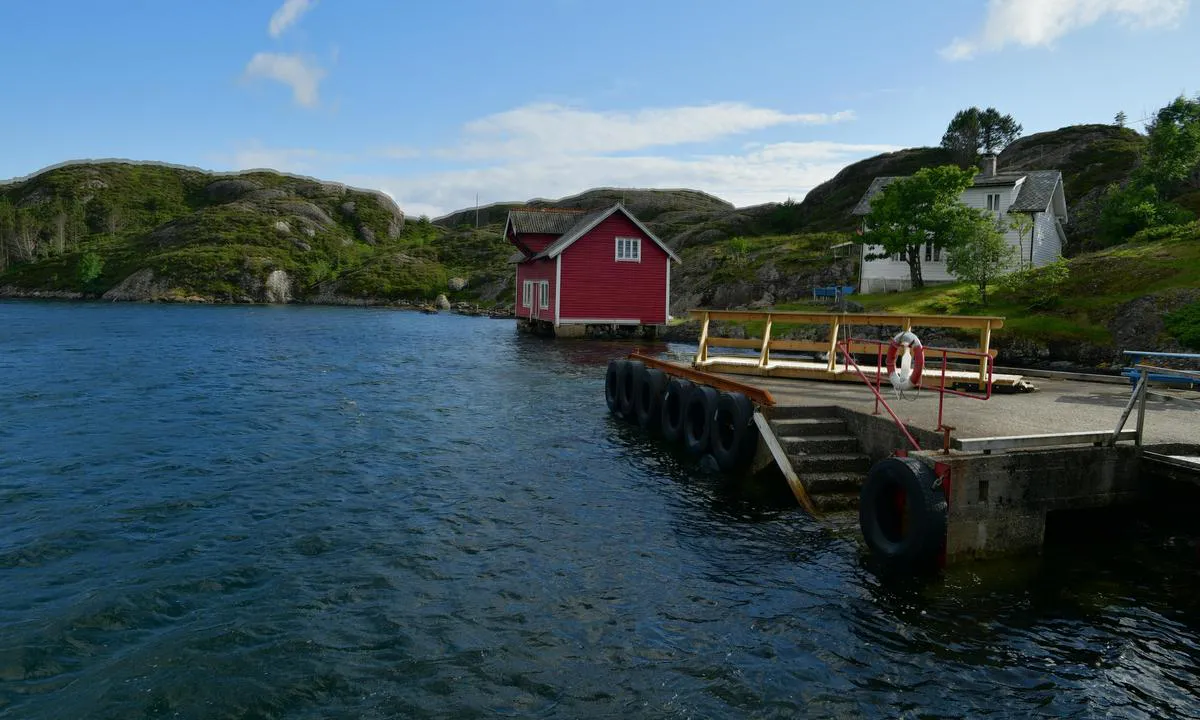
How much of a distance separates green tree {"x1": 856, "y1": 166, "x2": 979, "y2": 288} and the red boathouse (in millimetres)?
13122

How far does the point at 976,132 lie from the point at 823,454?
4899 inches

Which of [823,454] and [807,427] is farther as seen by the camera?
[807,427]

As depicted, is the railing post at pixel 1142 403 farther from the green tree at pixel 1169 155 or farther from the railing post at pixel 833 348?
the green tree at pixel 1169 155

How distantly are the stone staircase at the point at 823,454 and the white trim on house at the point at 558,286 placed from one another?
3441 cm

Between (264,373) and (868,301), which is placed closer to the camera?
(264,373)

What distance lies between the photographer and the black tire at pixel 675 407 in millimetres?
16625

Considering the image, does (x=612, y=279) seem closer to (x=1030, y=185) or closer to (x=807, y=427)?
(x=1030, y=185)

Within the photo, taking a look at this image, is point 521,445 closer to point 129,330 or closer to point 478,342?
point 478,342

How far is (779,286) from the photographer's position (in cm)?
6162

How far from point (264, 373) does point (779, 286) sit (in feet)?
142

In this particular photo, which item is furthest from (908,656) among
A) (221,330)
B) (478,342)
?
(221,330)

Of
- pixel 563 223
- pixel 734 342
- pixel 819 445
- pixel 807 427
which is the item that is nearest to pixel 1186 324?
pixel 734 342

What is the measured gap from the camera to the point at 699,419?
16.0 m

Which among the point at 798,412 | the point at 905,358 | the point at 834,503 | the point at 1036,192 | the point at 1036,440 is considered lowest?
the point at 834,503
